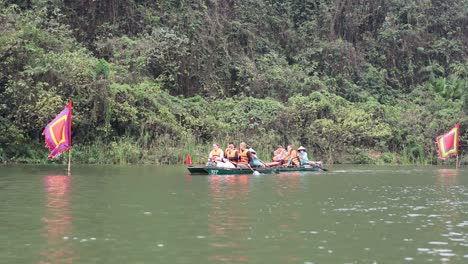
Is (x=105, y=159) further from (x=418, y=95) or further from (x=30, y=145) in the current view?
(x=418, y=95)

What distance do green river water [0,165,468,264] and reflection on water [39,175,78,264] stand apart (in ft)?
0.05

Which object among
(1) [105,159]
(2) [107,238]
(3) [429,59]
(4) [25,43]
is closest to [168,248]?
(2) [107,238]

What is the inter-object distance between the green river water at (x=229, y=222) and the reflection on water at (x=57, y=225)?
0.02 meters

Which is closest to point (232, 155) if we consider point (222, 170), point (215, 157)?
Result: point (215, 157)

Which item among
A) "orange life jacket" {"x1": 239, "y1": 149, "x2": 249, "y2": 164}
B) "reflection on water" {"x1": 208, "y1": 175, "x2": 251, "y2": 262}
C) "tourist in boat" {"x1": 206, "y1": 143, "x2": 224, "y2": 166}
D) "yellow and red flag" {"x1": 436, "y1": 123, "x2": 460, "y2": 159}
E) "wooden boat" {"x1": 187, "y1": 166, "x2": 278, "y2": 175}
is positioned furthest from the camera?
"yellow and red flag" {"x1": 436, "y1": 123, "x2": 460, "y2": 159}

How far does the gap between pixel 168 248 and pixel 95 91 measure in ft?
89.7

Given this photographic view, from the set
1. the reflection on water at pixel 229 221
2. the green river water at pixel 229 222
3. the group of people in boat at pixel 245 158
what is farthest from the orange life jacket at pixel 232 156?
the reflection on water at pixel 229 221

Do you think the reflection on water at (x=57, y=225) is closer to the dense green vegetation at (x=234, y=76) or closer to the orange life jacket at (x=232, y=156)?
the orange life jacket at (x=232, y=156)

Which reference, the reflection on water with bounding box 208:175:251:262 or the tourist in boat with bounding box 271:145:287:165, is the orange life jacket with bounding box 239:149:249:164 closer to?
the tourist in boat with bounding box 271:145:287:165

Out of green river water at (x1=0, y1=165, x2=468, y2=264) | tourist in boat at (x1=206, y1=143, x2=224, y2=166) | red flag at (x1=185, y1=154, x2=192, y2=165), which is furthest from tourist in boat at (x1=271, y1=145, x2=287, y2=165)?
green river water at (x1=0, y1=165, x2=468, y2=264)

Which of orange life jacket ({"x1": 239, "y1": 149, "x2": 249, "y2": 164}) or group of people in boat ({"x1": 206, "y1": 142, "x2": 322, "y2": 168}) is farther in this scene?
orange life jacket ({"x1": 239, "y1": 149, "x2": 249, "y2": 164})

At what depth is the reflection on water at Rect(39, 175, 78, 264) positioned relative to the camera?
34.9ft

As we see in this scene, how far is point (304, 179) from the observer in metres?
27.6

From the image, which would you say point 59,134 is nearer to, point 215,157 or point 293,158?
point 215,157
